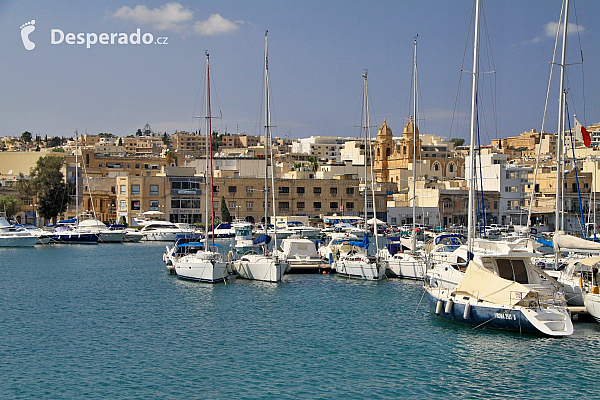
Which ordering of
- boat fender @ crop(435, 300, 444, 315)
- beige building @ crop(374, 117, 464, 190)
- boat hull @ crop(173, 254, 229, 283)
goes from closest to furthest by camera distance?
boat fender @ crop(435, 300, 444, 315), boat hull @ crop(173, 254, 229, 283), beige building @ crop(374, 117, 464, 190)

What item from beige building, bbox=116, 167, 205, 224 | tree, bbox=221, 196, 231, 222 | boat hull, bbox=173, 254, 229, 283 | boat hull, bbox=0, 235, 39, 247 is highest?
beige building, bbox=116, 167, 205, 224

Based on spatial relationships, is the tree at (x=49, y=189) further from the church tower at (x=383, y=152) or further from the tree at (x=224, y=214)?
the church tower at (x=383, y=152)

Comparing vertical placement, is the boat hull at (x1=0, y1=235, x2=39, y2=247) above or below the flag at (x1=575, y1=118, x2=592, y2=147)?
below

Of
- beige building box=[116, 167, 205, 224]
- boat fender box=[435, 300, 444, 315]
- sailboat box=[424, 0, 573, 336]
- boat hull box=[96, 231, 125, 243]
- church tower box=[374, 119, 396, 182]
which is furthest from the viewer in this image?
church tower box=[374, 119, 396, 182]

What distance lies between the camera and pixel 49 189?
77.9m

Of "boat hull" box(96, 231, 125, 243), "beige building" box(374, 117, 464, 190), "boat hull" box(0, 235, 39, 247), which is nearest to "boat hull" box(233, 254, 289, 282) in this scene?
"boat hull" box(0, 235, 39, 247)

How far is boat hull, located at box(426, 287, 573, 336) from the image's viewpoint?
22.5m

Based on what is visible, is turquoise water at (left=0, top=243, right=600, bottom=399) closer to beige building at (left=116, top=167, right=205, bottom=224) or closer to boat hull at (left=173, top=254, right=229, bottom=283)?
boat hull at (left=173, top=254, right=229, bottom=283)

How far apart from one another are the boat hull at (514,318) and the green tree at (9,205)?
68381mm

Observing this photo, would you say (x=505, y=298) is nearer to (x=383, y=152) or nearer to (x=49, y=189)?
(x=49, y=189)

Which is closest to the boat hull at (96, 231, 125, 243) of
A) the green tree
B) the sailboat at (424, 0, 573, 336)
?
the green tree

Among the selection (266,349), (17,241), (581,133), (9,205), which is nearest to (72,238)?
(17,241)

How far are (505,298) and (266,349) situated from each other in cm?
810

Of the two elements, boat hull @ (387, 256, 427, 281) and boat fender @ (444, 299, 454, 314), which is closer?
boat fender @ (444, 299, 454, 314)
